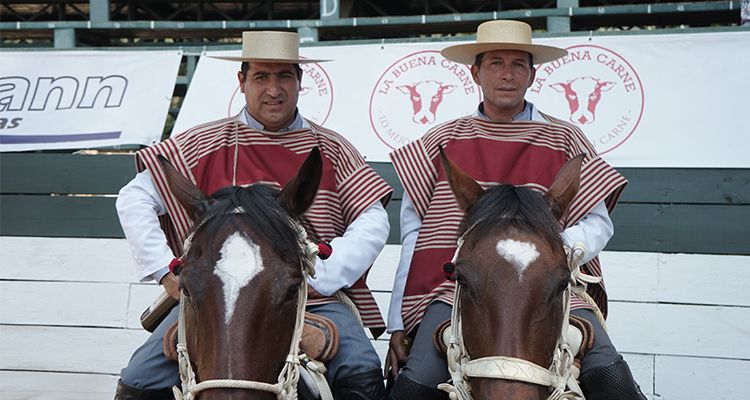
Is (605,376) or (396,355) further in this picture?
(396,355)

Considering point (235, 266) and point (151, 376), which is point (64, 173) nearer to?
point (151, 376)

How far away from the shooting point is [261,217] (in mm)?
2168

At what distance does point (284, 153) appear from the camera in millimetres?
3109

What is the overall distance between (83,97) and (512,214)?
3649 millimetres

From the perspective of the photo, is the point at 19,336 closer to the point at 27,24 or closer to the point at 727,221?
the point at 27,24

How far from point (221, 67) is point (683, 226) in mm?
3201

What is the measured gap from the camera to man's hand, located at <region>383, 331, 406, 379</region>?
3.03 metres

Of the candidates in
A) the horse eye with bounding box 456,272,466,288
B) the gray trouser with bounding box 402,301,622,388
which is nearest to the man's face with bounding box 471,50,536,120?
the gray trouser with bounding box 402,301,622,388

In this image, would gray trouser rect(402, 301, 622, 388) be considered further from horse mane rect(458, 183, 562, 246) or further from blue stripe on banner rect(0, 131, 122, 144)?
blue stripe on banner rect(0, 131, 122, 144)

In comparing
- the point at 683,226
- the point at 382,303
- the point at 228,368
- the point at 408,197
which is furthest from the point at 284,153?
the point at 683,226

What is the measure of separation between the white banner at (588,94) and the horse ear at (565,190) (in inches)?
73.5

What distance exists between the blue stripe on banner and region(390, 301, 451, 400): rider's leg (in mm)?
2959

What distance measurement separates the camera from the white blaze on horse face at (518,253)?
6.93 ft

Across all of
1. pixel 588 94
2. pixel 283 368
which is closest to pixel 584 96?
pixel 588 94
